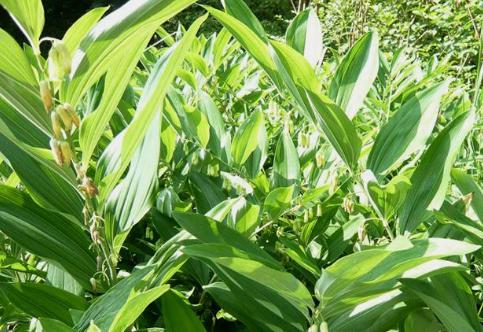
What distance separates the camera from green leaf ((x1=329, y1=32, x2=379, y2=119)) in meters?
0.73

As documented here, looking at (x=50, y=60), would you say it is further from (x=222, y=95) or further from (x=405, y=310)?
(x=222, y=95)

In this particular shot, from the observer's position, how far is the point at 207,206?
772 mm

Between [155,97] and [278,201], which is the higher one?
[155,97]

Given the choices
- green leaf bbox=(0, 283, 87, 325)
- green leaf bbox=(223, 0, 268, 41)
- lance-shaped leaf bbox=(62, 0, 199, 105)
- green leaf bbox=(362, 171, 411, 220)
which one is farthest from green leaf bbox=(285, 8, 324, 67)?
green leaf bbox=(0, 283, 87, 325)

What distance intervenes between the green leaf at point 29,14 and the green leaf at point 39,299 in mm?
237

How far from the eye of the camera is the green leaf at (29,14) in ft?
1.65

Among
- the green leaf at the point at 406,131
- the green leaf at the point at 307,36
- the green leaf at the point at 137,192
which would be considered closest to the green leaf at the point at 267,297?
the green leaf at the point at 137,192

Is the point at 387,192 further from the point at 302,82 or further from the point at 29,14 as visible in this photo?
the point at 29,14

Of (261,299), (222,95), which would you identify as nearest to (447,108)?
(222,95)

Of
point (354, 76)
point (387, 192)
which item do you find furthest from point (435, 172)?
point (354, 76)

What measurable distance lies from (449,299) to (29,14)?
469 millimetres

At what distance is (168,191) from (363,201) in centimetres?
26

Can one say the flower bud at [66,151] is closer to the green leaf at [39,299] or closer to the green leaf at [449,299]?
the green leaf at [39,299]

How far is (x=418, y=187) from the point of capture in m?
0.65
